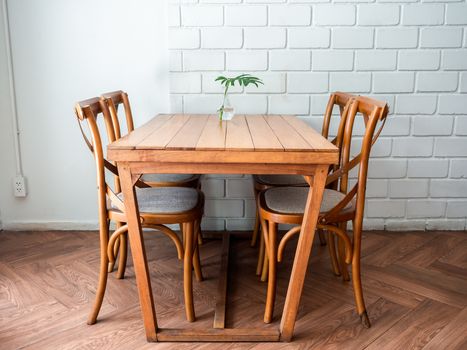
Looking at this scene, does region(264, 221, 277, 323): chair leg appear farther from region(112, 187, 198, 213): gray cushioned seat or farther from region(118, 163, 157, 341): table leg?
region(118, 163, 157, 341): table leg

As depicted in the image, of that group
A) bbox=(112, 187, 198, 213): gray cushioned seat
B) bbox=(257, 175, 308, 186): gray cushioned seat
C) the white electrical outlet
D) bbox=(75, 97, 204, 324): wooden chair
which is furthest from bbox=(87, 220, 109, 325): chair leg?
the white electrical outlet

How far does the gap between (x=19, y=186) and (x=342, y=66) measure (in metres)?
1.91

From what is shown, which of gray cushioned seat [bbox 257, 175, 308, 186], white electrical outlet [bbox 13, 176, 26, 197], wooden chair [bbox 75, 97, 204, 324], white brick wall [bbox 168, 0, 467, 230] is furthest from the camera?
white electrical outlet [bbox 13, 176, 26, 197]

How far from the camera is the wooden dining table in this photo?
4.88 feet

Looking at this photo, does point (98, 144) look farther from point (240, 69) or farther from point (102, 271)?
point (240, 69)

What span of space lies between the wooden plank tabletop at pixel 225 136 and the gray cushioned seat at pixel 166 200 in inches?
10.2

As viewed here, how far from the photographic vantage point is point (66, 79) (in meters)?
2.59

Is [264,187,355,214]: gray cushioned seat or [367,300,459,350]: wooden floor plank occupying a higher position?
[264,187,355,214]: gray cushioned seat

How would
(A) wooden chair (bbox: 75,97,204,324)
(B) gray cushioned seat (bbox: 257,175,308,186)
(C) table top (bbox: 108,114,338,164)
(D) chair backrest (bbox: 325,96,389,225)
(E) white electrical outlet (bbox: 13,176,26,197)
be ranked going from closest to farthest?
1. (C) table top (bbox: 108,114,338,164)
2. (D) chair backrest (bbox: 325,96,389,225)
3. (A) wooden chair (bbox: 75,97,204,324)
4. (B) gray cushioned seat (bbox: 257,175,308,186)
5. (E) white electrical outlet (bbox: 13,176,26,197)

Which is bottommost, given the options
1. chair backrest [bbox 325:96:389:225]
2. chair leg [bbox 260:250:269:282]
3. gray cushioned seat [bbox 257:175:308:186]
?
chair leg [bbox 260:250:269:282]

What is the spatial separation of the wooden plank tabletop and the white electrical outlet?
0.98 metres

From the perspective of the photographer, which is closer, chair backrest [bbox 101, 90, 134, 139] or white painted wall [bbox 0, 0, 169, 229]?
chair backrest [bbox 101, 90, 134, 139]

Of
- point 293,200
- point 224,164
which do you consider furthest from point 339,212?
→ point 224,164

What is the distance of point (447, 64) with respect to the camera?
2.60 m
